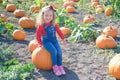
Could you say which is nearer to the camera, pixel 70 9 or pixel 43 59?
pixel 43 59

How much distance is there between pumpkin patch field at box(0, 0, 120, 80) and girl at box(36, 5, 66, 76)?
126mm

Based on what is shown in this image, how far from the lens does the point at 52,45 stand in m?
6.34

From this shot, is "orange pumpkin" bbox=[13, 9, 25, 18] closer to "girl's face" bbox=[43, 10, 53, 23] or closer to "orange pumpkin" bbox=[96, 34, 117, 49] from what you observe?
"orange pumpkin" bbox=[96, 34, 117, 49]

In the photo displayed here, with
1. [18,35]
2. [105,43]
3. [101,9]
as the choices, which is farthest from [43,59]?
[101,9]

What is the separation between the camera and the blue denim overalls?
6.25 meters

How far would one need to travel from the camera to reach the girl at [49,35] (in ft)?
20.4

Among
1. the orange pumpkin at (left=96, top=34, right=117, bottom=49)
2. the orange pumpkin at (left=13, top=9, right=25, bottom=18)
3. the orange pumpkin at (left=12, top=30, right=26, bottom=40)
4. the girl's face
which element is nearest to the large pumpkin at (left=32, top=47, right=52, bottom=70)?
the girl's face

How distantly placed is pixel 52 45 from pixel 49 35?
25 centimetres

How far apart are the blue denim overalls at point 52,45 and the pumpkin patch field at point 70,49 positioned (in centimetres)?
12

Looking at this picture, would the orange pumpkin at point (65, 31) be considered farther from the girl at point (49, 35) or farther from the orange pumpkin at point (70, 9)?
the orange pumpkin at point (70, 9)

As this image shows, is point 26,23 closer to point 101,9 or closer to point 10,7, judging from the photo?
point 10,7

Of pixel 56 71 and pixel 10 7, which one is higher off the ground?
pixel 10 7

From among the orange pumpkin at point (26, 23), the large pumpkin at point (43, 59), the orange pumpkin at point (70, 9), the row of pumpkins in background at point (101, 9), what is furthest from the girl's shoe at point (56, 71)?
the orange pumpkin at point (70, 9)

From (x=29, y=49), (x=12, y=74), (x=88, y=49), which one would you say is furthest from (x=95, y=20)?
(x=12, y=74)
